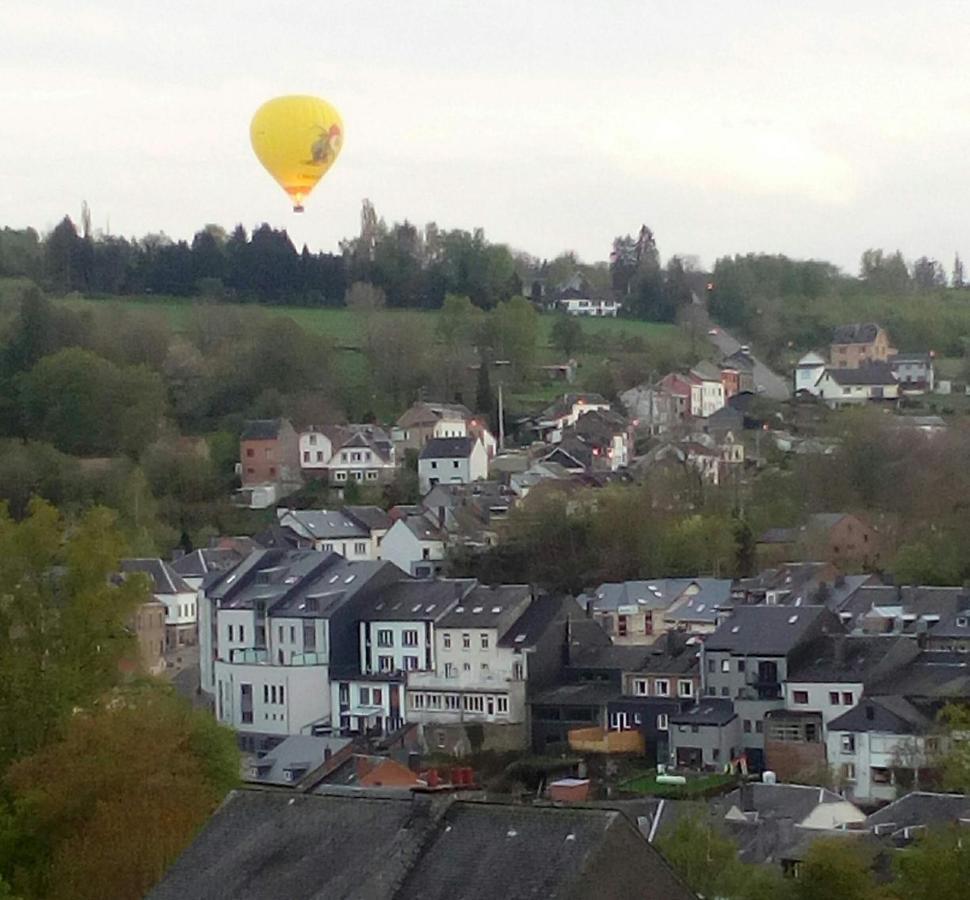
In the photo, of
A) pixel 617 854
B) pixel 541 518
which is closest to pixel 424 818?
pixel 617 854

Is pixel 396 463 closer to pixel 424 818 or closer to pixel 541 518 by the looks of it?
pixel 541 518

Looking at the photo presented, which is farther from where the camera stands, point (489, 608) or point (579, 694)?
point (489, 608)

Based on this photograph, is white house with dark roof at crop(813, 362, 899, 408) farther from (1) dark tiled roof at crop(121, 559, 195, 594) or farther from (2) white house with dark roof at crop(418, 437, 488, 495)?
(1) dark tiled roof at crop(121, 559, 195, 594)

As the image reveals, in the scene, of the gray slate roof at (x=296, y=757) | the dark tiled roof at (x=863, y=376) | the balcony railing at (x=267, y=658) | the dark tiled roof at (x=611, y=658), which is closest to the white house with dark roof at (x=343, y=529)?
the balcony railing at (x=267, y=658)

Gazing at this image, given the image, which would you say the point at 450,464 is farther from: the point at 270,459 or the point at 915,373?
the point at 915,373

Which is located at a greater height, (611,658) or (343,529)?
(343,529)

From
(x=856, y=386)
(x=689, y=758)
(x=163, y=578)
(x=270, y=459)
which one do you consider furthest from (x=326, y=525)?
(x=856, y=386)

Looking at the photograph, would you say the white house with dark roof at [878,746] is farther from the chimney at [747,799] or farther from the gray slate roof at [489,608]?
the gray slate roof at [489,608]
